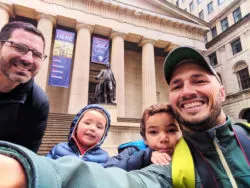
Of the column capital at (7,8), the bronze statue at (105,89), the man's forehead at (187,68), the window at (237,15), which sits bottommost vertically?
the man's forehead at (187,68)

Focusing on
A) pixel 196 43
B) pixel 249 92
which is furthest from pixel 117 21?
pixel 249 92

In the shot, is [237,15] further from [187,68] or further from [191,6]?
[187,68]

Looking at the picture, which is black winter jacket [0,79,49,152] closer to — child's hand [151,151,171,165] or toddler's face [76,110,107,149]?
toddler's face [76,110,107,149]

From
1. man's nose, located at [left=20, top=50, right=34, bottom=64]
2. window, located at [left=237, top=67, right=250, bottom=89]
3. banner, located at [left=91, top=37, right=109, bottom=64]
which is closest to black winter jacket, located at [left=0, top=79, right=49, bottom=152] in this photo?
man's nose, located at [left=20, top=50, right=34, bottom=64]

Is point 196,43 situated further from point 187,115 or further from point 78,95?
point 187,115

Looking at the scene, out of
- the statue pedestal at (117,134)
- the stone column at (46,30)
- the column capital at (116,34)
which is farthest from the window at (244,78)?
the stone column at (46,30)

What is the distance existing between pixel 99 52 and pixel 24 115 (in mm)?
14998

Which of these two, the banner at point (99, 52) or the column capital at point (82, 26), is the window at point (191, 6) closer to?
the column capital at point (82, 26)

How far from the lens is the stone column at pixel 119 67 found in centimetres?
1621

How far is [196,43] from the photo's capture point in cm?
2222

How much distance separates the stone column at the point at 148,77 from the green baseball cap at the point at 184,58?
622 inches

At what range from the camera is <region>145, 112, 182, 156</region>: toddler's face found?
6.24ft

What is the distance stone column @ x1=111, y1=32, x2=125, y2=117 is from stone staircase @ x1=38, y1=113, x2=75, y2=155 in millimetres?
5041

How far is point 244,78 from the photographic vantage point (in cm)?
2245
